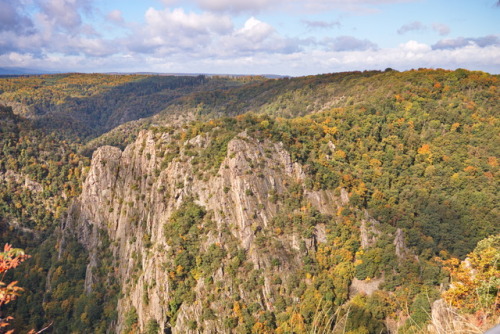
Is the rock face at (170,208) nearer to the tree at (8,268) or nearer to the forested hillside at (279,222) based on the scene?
the forested hillside at (279,222)

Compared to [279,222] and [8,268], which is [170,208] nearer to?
[279,222]

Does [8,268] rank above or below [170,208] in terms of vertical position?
above

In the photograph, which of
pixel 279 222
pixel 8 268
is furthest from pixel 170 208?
pixel 8 268

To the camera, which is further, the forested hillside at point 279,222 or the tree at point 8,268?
the forested hillside at point 279,222

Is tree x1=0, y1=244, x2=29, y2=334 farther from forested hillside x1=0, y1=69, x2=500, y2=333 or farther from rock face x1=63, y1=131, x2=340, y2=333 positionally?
rock face x1=63, y1=131, x2=340, y2=333

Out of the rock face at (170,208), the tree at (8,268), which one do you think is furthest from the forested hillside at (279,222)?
the tree at (8,268)

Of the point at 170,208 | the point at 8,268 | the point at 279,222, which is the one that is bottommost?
the point at 170,208

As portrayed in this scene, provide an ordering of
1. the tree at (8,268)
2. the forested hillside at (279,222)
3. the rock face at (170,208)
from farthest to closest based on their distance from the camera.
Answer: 1. the rock face at (170,208)
2. the forested hillside at (279,222)
3. the tree at (8,268)
